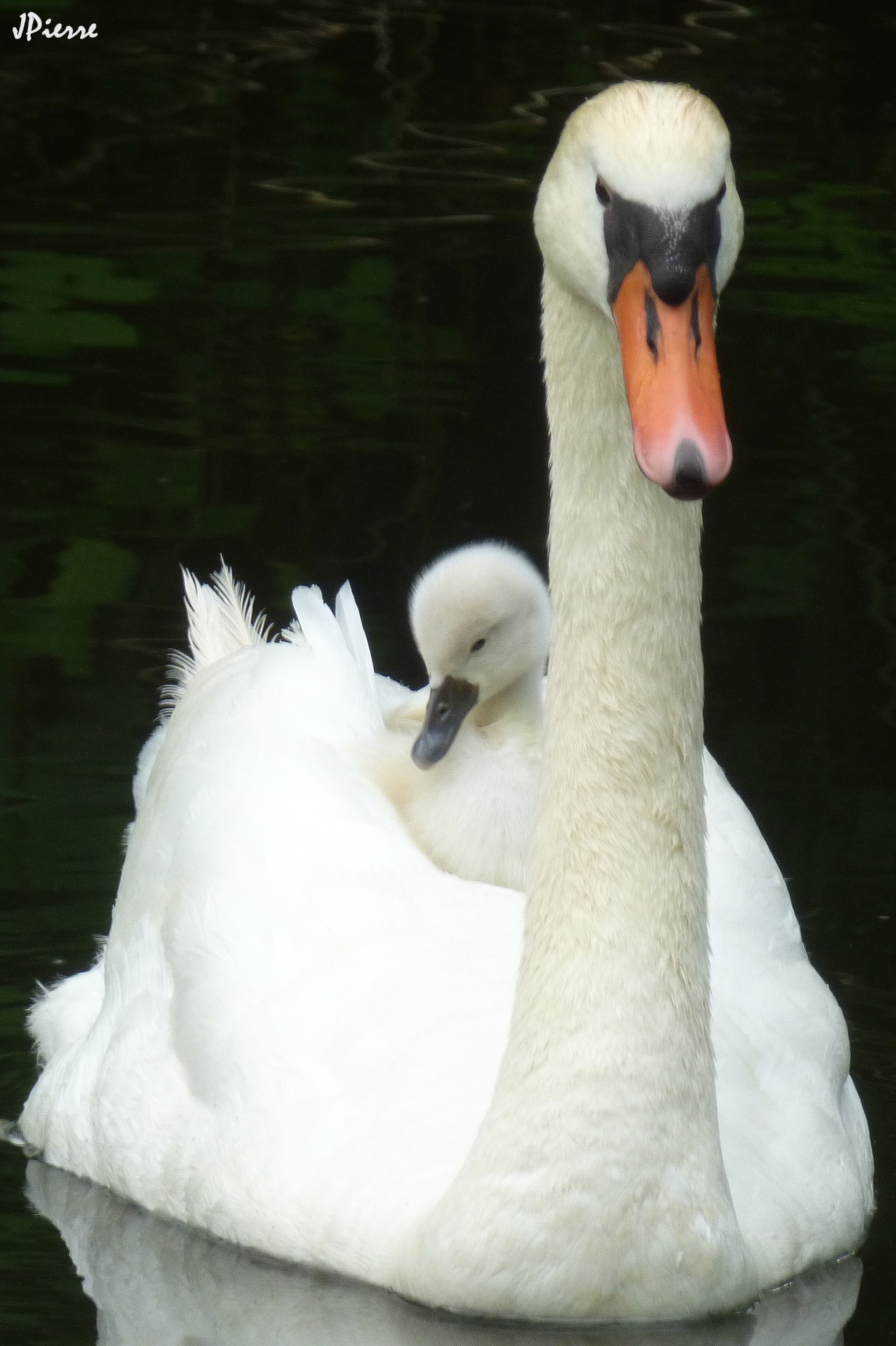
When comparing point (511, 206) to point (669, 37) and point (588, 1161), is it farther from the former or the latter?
point (588, 1161)

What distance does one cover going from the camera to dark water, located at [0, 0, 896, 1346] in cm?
670

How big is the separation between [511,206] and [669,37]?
309 centimetres

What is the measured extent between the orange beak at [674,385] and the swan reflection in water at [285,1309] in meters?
1.78

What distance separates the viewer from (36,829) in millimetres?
7047

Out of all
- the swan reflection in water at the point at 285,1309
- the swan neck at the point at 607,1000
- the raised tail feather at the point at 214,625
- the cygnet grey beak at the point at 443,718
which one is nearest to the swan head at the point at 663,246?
the swan neck at the point at 607,1000

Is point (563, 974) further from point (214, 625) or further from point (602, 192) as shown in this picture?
point (214, 625)

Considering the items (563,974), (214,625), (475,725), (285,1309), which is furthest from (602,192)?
(214,625)

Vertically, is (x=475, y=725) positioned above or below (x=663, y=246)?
below

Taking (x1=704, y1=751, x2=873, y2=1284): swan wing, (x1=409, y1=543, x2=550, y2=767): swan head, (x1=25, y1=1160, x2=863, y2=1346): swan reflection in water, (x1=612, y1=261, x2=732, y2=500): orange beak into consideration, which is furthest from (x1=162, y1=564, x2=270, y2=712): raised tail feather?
(x1=612, y1=261, x2=732, y2=500): orange beak

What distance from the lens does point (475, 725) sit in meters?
6.39

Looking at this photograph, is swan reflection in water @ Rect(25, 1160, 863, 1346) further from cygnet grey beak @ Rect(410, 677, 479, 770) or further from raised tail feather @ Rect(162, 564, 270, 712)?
raised tail feather @ Rect(162, 564, 270, 712)

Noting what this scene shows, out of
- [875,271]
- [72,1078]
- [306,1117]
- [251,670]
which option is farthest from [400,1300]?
[875,271]

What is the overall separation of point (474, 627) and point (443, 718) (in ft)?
0.77

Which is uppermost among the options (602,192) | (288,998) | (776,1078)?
(602,192)
